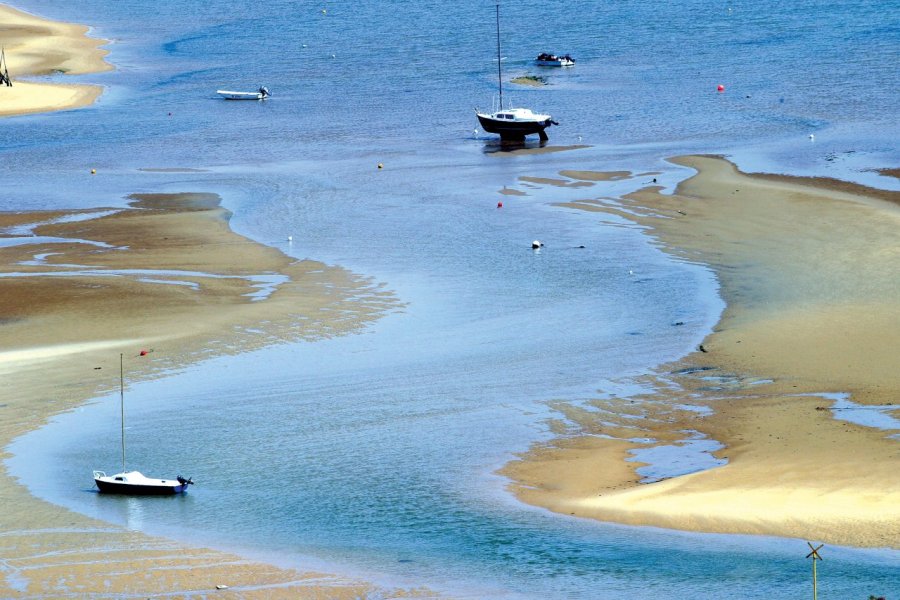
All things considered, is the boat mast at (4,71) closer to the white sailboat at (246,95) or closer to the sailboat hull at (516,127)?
the white sailboat at (246,95)

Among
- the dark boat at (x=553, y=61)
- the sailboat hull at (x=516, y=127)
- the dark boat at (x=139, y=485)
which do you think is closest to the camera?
the dark boat at (x=139, y=485)

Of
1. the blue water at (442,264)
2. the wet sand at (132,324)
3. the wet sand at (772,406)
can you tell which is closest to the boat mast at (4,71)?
the blue water at (442,264)

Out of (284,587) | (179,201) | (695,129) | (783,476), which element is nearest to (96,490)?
(284,587)

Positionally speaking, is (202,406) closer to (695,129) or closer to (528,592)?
(528,592)

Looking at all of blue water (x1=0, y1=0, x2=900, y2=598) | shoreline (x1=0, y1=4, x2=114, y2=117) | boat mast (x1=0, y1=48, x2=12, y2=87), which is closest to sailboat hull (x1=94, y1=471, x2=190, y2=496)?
blue water (x1=0, y1=0, x2=900, y2=598)

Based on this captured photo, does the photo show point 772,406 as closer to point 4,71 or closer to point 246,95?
point 246,95

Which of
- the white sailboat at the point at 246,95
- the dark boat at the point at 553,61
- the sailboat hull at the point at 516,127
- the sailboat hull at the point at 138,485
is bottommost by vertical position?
the sailboat hull at the point at 138,485
